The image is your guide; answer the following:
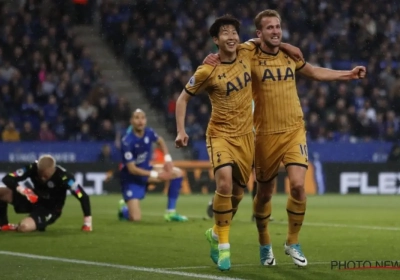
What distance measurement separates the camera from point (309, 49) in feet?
99.3

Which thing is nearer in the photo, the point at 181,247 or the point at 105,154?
the point at 181,247

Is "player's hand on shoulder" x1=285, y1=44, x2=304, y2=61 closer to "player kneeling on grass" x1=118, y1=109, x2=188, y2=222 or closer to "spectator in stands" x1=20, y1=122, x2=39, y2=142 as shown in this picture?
"player kneeling on grass" x1=118, y1=109, x2=188, y2=222

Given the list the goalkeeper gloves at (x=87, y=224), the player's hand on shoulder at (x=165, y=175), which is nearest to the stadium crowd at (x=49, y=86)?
the player's hand on shoulder at (x=165, y=175)

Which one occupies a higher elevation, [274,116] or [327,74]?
[327,74]

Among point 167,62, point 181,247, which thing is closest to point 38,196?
point 181,247

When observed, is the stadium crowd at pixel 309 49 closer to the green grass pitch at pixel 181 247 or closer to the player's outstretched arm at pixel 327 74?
the green grass pitch at pixel 181 247

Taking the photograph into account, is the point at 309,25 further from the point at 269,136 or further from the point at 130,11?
the point at 269,136

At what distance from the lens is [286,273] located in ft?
27.5

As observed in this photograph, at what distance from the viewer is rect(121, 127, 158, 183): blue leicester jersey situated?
16000 mm

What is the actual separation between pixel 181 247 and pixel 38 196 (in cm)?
320

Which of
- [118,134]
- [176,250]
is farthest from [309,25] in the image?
[176,250]

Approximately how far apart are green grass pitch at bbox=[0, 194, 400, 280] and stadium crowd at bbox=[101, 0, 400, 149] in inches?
395

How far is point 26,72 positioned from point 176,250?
17.1 metres

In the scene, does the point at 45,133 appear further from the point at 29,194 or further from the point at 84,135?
the point at 29,194
